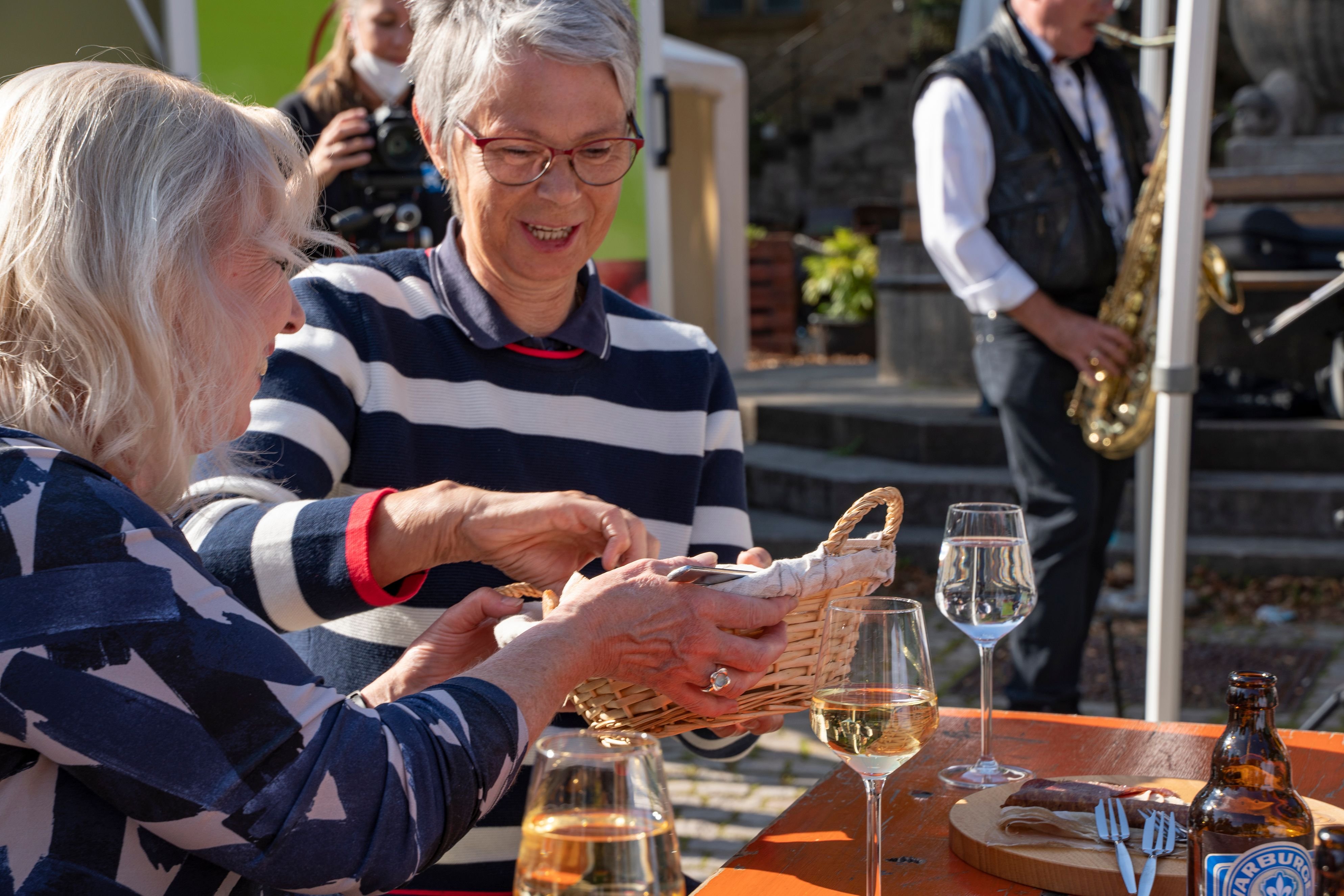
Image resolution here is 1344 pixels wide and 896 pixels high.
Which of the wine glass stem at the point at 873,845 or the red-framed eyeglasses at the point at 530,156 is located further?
the red-framed eyeglasses at the point at 530,156

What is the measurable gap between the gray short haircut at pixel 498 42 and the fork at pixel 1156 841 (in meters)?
1.25

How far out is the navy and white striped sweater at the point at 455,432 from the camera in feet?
6.17

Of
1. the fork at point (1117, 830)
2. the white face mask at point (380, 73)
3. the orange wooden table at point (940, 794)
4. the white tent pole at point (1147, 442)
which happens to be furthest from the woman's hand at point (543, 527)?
the white tent pole at point (1147, 442)

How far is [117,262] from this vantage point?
1.18m

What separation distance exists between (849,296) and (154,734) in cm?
1249

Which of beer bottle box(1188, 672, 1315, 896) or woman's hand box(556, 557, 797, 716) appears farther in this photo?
woman's hand box(556, 557, 797, 716)

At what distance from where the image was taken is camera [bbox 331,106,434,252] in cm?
358

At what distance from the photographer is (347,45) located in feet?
12.6

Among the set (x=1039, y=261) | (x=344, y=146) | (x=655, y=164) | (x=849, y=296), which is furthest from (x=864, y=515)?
(x=849, y=296)

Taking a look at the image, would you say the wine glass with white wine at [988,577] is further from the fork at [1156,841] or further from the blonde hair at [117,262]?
the blonde hair at [117,262]

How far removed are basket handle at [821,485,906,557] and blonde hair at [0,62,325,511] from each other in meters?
0.66

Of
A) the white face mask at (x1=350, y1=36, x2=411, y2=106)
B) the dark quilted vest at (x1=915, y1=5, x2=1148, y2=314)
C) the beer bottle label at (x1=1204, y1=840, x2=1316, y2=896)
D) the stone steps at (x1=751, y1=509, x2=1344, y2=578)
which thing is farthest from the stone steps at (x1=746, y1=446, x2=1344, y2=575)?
the beer bottle label at (x1=1204, y1=840, x2=1316, y2=896)

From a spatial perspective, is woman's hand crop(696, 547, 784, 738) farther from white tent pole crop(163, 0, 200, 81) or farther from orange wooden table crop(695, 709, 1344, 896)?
white tent pole crop(163, 0, 200, 81)

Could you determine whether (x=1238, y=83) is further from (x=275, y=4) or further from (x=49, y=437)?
(x=49, y=437)
